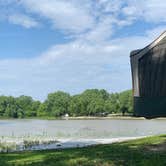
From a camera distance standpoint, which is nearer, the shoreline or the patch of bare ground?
the patch of bare ground

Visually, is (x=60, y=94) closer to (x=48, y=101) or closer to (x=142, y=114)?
(x=48, y=101)

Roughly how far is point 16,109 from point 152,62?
116 meters

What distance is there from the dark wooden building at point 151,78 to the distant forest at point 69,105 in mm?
89005

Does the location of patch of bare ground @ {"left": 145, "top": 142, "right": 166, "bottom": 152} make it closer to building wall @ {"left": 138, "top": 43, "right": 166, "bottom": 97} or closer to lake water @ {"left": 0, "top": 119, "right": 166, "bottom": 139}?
building wall @ {"left": 138, "top": 43, "right": 166, "bottom": 97}

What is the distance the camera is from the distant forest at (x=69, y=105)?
11106cm

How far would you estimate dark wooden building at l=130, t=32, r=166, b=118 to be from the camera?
48.8ft

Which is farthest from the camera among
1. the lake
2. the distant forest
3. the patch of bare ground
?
the distant forest

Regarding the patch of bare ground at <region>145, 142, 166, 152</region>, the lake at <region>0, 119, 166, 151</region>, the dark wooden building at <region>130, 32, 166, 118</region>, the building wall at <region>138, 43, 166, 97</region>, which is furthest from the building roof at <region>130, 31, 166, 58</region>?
the lake at <region>0, 119, 166, 151</region>

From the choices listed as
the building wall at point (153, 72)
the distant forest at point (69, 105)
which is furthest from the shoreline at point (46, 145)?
the distant forest at point (69, 105)

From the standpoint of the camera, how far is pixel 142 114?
15883 mm

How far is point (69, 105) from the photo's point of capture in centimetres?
11925

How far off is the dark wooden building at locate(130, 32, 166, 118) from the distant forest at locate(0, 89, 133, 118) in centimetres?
8900

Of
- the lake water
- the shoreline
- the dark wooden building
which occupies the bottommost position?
the shoreline

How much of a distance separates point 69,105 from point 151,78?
104 metres
